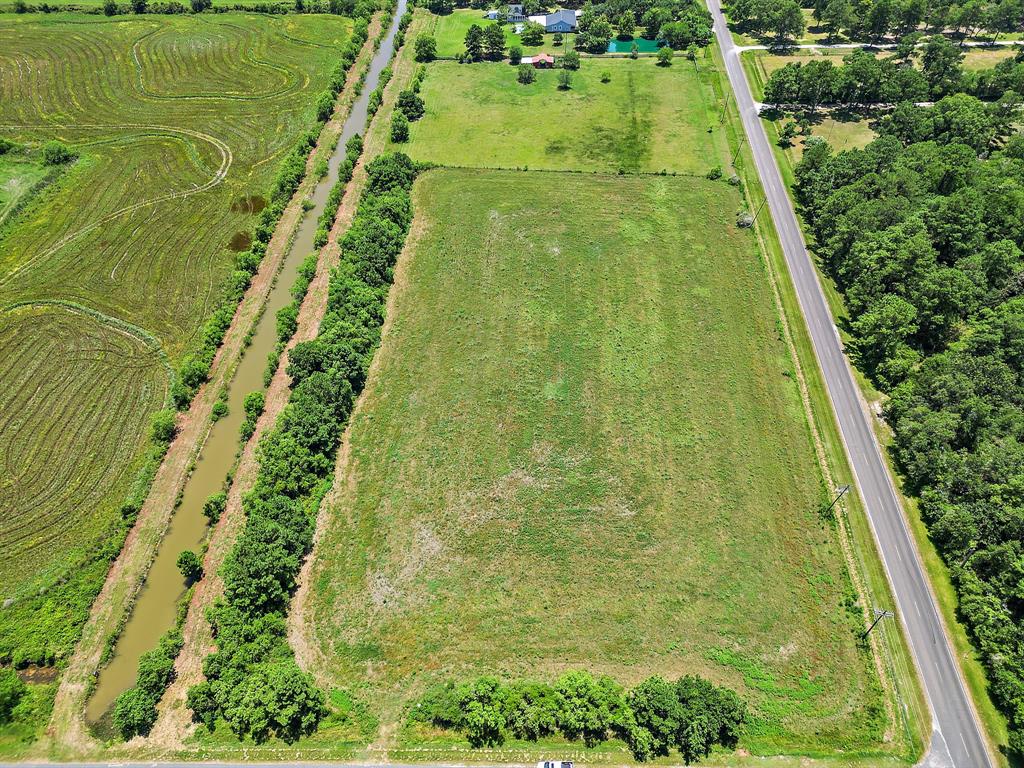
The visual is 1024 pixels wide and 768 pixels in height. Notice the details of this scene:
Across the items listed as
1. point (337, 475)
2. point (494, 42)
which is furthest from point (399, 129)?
point (337, 475)

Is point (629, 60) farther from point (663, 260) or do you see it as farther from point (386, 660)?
point (386, 660)

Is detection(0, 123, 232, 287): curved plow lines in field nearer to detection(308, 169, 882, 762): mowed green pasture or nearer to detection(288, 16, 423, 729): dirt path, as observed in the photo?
detection(288, 16, 423, 729): dirt path

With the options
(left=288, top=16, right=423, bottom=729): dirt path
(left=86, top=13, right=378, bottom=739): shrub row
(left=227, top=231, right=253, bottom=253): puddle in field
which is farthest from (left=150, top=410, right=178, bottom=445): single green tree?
(left=227, top=231, right=253, bottom=253): puddle in field

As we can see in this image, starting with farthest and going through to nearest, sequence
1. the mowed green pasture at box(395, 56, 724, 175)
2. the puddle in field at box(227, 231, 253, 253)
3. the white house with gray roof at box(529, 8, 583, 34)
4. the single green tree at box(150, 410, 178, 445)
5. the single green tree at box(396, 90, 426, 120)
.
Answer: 1. the white house with gray roof at box(529, 8, 583, 34)
2. the single green tree at box(396, 90, 426, 120)
3. the mowed green pasture at box(395, 56, 724, 175)
4. the puddle in field at box(227, 231, 253, 253)
5. the single green tree at box(150, 410, 178, 445)

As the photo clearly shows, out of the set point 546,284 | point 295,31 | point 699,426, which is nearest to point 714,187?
point 546,284

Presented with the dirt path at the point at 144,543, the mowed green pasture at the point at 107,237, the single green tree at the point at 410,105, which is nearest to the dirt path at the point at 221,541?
the dirt path at the point at 144,543

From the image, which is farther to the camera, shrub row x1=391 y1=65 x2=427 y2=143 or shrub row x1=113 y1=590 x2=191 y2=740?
shrub row x1=391 y1=65 x2=427 y2=143

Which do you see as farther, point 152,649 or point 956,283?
point 956,283
